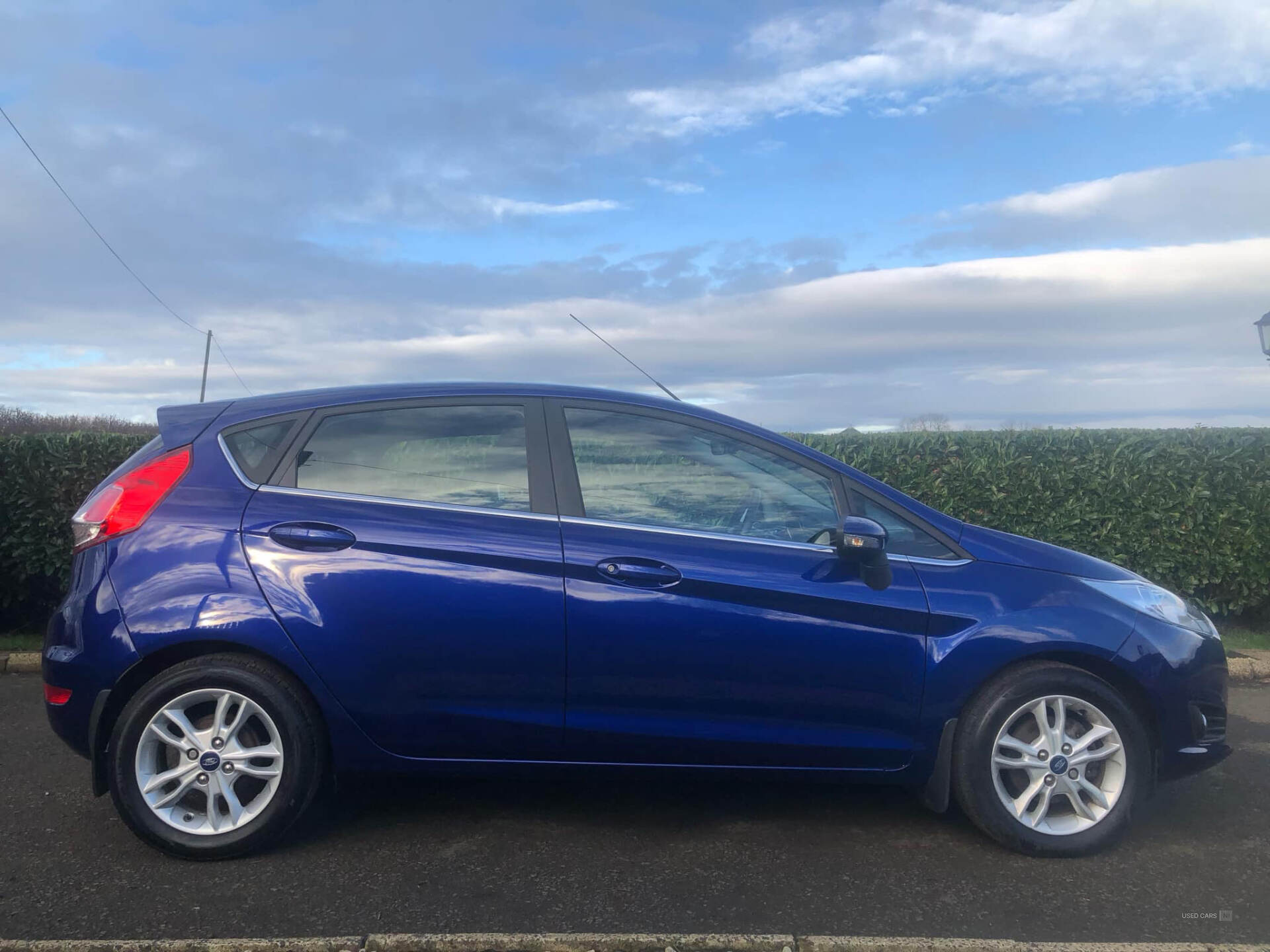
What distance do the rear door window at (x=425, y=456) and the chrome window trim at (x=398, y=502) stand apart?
0.04 ft

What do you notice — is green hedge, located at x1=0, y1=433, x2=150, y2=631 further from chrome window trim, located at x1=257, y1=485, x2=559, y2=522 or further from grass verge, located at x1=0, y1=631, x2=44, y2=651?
chrome window trim, located at x1=257, y1=485, x2=559, y2=522

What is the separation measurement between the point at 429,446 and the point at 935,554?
1.93m

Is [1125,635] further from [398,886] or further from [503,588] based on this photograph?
[398,886]

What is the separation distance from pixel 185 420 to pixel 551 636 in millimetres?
1629

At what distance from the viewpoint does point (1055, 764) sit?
3.56 m

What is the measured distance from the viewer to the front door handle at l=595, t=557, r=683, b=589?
3.47 m

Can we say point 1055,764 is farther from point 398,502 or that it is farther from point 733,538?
point 398,502

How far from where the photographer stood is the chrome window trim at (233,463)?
3.58m

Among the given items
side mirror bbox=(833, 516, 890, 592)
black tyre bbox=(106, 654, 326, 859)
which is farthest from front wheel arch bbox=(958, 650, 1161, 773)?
black tyre bbox=(106, 654, 326, 859)

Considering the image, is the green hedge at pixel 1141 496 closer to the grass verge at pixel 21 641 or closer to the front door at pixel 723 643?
the front door at pixel 723 643

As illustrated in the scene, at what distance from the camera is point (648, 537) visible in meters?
3.55

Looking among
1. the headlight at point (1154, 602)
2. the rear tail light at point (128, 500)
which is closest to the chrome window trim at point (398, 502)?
the rear tail light at point (128, 500)

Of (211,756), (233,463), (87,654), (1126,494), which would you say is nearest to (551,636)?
(211,756)

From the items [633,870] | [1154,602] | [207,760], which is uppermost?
[1154,602]
